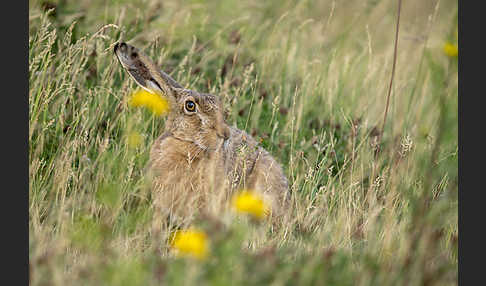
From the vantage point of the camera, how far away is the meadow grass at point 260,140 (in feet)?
13.6

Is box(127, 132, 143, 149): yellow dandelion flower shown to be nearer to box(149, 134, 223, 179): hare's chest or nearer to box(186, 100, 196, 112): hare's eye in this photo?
box(149, 134, 223, 179): hare's chest

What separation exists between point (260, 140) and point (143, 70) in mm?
1392

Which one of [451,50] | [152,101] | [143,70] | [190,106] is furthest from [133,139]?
[451,50]

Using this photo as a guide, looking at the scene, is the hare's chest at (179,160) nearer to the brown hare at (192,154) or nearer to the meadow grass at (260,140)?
the brown hare at (192,154)

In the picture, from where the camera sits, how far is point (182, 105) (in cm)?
609

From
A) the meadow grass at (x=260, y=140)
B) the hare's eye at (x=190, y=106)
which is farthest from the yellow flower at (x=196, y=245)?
the hare's eye at (x=190, y=106)

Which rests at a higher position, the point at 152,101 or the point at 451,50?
the point at 451,50

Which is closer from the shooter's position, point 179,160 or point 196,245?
point 196,245

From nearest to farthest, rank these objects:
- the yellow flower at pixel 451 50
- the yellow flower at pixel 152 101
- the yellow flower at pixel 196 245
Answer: the yellow flower at pixel 196 245
the yellow flower at pixel 451 50
the yellow flower at pixel 152 101

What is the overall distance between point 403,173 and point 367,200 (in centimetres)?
38

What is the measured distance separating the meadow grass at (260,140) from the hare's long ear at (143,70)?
29cm

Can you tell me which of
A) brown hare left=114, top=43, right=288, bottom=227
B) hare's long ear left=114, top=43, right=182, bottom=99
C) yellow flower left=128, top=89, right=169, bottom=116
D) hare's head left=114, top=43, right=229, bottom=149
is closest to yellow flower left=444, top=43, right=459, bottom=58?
brown hare left=114, top=43, right=288, bottom=227

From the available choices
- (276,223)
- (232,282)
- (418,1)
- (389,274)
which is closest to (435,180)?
(276,223)

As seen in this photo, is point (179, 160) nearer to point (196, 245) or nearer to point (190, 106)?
point (190, 106)
